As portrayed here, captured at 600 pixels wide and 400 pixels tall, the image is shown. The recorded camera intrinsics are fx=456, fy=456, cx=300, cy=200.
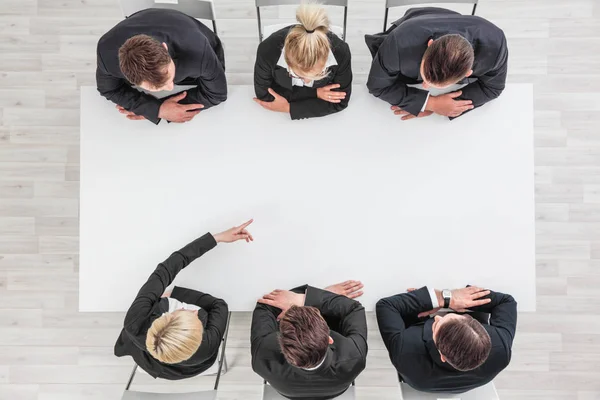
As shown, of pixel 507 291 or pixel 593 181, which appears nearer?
pixel 507 291

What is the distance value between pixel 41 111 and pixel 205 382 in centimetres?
195

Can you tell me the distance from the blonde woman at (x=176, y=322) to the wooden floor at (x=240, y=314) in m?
0.78

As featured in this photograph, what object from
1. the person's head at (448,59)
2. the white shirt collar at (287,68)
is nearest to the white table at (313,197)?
the white shirt collar at (287,68)

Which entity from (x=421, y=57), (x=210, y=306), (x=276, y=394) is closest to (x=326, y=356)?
(x=276, y=394)

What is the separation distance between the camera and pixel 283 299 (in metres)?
1.99

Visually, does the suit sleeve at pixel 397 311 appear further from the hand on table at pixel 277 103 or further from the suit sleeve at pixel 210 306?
the hand on table at pixel 277 103

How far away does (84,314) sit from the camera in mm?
2816

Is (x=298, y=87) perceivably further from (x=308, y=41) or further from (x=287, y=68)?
(x=308, y=41)

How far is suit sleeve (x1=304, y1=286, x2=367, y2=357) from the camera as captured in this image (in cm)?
196

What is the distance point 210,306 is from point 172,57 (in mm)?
1077

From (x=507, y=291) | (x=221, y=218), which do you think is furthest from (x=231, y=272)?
(x=507, y=291)

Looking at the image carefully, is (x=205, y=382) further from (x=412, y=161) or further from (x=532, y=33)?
(x=532, y=33)

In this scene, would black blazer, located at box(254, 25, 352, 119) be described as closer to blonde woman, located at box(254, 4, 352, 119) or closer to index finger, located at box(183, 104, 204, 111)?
blonde woman, located at box(254, 4, 352, 119)

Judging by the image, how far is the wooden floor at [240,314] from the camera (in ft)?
9.12
